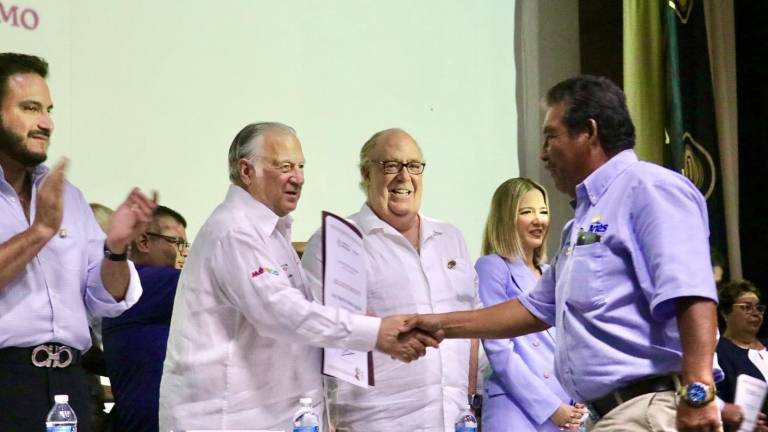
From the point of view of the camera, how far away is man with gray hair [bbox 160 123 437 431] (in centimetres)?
316

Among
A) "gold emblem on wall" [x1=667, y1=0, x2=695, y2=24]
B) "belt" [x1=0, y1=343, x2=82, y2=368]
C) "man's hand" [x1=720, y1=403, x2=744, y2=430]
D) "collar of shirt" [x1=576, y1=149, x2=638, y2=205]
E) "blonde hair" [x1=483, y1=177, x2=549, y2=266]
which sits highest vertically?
"gold emblem on wall" [x1=667, y1=0, x2=695, y2=24]

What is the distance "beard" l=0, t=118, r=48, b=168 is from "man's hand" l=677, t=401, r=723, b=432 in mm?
1713

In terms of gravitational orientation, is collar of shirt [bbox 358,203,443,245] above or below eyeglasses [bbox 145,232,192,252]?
above

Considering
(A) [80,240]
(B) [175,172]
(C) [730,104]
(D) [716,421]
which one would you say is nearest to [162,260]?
(B) [175,172]

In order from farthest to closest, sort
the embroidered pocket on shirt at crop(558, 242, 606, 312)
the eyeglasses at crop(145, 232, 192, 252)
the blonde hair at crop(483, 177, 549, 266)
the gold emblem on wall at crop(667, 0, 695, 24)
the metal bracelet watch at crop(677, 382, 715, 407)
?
the gold emblem on wall at crop(667, 0, 695, 24) < the blonde hair at crop(483, 177, 549, 266) < the eyeglasses at crop(145, 232, 192, 252) < the embroidered pocket on shirt at crop(558, 242, 606, 312) < the metal bracelet watch at crop(677, 382, 715, 407)

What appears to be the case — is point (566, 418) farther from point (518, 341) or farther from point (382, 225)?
point (382, 225)

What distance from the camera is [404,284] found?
3758 mm

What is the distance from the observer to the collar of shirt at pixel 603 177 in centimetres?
285

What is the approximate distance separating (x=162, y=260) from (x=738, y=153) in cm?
360

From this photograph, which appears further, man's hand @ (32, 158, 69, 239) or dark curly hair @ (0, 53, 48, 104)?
dark curly hair @ (0, 53, 48, 104)

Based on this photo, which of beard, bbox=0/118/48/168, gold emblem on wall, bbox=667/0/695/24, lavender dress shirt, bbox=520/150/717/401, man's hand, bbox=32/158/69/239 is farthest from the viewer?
gold emblem on wall, bbox=667/0/695/24

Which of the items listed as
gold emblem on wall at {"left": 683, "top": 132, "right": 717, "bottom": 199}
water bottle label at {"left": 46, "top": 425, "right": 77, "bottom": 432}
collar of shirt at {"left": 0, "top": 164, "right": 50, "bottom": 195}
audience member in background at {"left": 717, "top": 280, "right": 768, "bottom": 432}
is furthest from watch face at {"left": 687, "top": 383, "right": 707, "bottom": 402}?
gold emblem on wall at {"left": 683, "top": 132, "right": 717, "bottom": 199}

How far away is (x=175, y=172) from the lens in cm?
441

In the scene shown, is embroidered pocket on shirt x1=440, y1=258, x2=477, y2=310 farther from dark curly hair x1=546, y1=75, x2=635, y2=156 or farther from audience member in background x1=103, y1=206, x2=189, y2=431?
dark curly hair x1=546, y1=75, x2=635, y2=156
